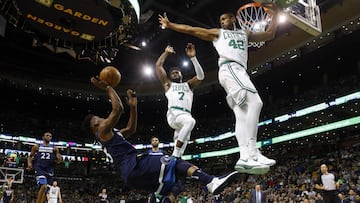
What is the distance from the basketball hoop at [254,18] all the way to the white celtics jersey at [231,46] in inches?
124

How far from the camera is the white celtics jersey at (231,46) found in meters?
4.48

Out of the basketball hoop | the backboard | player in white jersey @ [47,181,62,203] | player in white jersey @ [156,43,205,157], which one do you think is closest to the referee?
the backboard

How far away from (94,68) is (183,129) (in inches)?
922

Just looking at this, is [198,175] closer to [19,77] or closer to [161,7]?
[161,7]

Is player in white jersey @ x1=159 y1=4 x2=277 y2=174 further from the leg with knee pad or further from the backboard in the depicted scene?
the backboard

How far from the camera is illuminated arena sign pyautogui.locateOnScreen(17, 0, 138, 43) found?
33.3ft

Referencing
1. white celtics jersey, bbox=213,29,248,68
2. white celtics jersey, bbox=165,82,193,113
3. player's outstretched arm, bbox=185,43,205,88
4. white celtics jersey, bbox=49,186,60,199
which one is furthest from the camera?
white celtics jersey, bbox=49,186,60,199

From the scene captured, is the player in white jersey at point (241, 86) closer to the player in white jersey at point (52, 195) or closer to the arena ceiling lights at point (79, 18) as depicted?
the arena ceiling lights at point (79, 18)

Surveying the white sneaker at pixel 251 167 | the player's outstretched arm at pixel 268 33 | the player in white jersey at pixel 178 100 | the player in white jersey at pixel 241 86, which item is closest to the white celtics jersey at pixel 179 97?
the player in white jersey at pixel 178 100

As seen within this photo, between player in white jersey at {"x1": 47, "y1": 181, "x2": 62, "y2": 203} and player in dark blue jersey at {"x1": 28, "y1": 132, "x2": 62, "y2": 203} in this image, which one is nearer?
player in dark blue jersey at {"x1": 28, "y1": 132, "x2": 62, "y2": 203}

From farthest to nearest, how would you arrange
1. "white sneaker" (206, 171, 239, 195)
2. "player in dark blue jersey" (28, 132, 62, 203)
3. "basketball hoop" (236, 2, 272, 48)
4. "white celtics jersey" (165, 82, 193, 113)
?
1. "player in dark blue jersey" (28, 132, 62, 203)
2. "basketball hoop" (236, 2, 272, 48)
3. "white celtics jersey" (165, 82, 193, 113)
4. "white sneaker" (206, 171, 239, 195)

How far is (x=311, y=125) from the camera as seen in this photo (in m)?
23.9

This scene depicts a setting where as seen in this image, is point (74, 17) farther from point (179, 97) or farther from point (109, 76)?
point (109, 76)

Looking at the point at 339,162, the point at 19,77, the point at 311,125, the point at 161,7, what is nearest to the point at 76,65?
the point at 19,77
